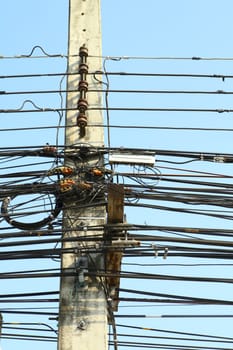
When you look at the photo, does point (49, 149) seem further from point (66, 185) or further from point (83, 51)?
point (83, 51)

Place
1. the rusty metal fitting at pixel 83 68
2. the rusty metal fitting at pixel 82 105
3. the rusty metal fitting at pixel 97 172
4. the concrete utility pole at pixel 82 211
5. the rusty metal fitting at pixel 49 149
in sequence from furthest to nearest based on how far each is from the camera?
the rusty metal fitting at pixel 83 68 → the rusty metal fitting at pixel 82 105 → the rusty metal fitting at pixel 49 149 → the rusty metal fitting at pixel 97 172 → the concrete utility pole at pixel 82 211

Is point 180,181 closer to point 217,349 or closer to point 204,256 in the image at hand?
point 204,256

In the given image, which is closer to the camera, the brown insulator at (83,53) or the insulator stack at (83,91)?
the insulator stack at (83,91)

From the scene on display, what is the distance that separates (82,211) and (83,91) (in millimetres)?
1549

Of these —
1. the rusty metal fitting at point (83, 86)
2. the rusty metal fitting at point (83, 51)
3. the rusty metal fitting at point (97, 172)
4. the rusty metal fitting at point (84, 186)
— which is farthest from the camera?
the rusty metal fitting at point (83, 51)

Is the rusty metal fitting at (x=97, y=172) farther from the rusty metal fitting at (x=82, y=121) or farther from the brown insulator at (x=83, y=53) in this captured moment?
the brown insulator at (x=83, y=53)

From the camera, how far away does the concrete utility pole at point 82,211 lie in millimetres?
6824

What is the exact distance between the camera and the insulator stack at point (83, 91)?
8.30 meters

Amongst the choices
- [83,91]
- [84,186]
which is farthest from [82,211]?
[83,91]

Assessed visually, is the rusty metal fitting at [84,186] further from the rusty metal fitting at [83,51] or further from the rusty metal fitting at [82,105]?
the rusty metal fitting at [83,51]

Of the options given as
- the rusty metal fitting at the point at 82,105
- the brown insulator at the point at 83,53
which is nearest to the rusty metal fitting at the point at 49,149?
the rusty metal fitting at the point at 82,105

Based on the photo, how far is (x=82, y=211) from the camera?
770cm

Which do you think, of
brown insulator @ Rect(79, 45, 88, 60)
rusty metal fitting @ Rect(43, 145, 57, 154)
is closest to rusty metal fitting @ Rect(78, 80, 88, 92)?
brown insulator @ Rect(79, 45, 88, 60)

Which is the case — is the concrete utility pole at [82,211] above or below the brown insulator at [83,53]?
below
